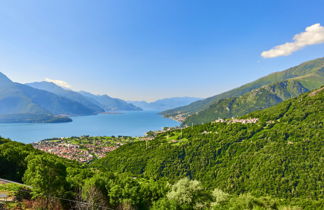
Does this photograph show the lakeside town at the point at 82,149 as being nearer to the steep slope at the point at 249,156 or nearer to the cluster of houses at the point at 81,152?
the cluster of houses at the point at 81,152

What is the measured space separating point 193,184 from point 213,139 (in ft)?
258

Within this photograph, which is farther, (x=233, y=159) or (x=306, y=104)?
(x=306, y=104)

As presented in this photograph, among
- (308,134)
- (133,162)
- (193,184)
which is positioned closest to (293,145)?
(308,134)

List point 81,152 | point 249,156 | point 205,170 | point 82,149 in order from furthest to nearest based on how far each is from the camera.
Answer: point 82,149 < point 81,152 < point 249,156 < point 205,170

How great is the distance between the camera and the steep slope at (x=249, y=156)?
59.7 m

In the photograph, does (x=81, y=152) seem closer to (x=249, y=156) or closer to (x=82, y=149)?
(x=82, y=149)

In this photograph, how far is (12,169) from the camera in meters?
28.0

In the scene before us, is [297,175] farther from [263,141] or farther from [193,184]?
[193,184]

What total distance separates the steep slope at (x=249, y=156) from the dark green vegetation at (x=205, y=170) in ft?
1.03

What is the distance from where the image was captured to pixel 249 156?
74688 millimetres

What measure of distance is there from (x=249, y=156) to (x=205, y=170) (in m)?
19.5

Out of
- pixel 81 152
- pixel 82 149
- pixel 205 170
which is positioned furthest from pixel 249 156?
pixel 82 149

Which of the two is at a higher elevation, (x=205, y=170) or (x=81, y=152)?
(x=81, y=152)

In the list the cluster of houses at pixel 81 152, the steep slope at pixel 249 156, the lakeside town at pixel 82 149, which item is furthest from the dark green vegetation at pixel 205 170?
the lakeside town at pixel 82 149
